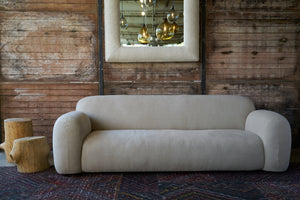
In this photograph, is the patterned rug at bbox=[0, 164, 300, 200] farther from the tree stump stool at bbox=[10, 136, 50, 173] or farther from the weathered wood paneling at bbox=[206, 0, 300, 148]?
the weathered wood paneling at bbox=[206, 0, 300, 148]

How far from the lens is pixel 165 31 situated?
2812 millimetres

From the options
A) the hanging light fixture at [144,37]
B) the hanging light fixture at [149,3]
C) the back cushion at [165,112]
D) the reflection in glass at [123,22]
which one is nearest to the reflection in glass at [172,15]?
the hanging light fixture at [149,3]

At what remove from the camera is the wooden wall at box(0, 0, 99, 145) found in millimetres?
2795

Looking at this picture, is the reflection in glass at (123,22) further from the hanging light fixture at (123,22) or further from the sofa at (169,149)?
the sofa at (169,149)

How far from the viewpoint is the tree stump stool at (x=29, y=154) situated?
6.52ft

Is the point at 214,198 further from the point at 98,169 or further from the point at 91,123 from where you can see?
the point at 91,123

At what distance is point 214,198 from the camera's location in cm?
154

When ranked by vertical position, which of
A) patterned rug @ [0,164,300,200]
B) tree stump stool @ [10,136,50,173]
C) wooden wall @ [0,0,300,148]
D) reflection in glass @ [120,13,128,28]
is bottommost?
patterned rug @ [0,164,300,200]

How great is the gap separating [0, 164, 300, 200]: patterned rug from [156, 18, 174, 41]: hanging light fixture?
70.1 inches

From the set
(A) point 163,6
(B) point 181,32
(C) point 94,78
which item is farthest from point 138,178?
(A) point 163,6

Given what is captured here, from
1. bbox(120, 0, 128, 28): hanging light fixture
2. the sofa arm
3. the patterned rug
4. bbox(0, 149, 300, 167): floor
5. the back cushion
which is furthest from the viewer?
bbox(120, 0, 128, 28): hanging light fixture

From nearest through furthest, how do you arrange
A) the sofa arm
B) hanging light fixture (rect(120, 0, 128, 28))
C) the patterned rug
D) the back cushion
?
the patterned rug → the sofa arm → the back cushion → hanging light fixture (rect(120, 0, 128, 28))

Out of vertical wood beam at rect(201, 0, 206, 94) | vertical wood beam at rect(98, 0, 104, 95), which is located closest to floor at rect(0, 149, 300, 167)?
vertical wood beam at rect(98, 0, 104, 95)

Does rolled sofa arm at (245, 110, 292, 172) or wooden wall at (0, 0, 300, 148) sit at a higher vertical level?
wooden wall at (0, 0, 300, 148)
